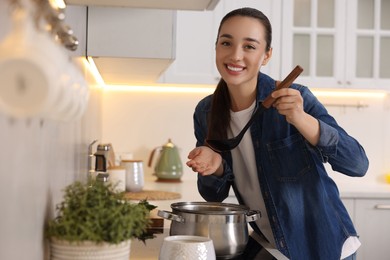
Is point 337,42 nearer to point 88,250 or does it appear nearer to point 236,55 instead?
point 236,55

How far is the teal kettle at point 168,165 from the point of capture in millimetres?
4074

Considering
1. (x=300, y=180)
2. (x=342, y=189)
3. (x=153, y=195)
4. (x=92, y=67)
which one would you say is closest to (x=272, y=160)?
(x=300, y=180)

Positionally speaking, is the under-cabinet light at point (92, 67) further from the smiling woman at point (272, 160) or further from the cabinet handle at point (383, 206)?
the cabinet handle at point (383, 206)

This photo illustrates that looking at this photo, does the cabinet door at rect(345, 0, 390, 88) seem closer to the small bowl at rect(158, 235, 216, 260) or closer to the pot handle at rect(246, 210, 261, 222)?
the pot handle at rect(246, 210, 261, 222)

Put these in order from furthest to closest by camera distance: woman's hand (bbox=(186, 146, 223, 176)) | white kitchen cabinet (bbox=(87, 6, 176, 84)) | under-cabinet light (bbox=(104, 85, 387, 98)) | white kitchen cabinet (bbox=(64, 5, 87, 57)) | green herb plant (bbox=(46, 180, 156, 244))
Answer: under-cabinet light (bbox=(104, 85, 387, 98)) → white kitchen cabinet (bbox=(87, 6, 176, 84)) → woman's hand (bbox=(186, 146, 223, 176)) → white kitchen cabinet (bbox=(64, 5, 87, 57)) → green herb plant (bbox=(46, 180, 156, 244))

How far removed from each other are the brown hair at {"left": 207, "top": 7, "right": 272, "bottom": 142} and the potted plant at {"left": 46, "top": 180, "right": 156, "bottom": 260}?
3.09 ft

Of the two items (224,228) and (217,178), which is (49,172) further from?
(217,178)

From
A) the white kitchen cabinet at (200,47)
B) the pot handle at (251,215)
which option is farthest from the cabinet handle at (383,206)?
the pot handle at (251,215)

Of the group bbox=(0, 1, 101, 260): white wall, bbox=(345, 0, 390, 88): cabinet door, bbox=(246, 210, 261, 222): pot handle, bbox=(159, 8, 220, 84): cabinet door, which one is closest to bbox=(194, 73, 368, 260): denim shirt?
bbox=(246, 210, 261, 222): pot handle

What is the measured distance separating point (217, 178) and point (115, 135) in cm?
242

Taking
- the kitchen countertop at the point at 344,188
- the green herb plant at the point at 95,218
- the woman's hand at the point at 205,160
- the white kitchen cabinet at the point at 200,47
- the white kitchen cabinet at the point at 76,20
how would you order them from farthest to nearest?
the white kitchen cabinet at the point at 200,47 → the kitchen countertop at the point at 344,188 → the woman's hand at the point at 205,160 → the white kitchen cabinet at the point at 76,20 → the green herb plant at the point at 95,218

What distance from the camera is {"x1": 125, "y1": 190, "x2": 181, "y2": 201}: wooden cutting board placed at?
3238mm

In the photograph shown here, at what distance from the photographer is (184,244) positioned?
1320 millimetres

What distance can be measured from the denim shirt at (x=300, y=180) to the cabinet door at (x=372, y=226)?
1.89 meters
